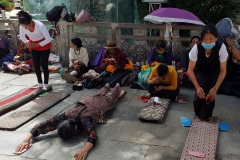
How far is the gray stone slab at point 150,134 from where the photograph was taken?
13.5ft

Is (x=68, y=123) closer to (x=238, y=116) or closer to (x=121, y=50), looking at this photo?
(x=238, y=116)

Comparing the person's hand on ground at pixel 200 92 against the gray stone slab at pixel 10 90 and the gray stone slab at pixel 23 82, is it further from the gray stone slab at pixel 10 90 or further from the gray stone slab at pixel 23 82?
the gray stone slab at pixel 23 82

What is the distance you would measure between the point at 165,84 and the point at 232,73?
154 cm

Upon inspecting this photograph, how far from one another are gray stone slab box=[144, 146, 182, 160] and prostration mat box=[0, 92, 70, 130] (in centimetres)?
221

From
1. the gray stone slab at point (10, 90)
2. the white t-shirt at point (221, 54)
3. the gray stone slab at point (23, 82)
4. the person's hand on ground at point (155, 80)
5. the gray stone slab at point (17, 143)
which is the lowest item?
the gray stone slab at point (17, 143)

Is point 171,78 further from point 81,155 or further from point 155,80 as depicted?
point 81,155

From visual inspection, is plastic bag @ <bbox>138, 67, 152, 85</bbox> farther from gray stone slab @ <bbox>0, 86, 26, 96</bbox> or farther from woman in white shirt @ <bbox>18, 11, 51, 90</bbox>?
gray stone slab @ <bbox>0, 86, 26, 96</bbox>

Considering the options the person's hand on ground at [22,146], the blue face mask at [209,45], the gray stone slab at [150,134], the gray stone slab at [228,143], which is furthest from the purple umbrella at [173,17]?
the person's hand on ground at [22,146]

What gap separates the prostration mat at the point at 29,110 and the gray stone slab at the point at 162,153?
2.21 meters

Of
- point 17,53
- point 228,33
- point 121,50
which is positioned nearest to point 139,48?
point 121,50

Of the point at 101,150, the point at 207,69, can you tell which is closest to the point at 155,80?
the point at 207,69

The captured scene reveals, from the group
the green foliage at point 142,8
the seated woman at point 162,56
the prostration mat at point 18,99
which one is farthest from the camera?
the green foliage at point 142,8

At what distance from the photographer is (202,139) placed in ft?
13.3

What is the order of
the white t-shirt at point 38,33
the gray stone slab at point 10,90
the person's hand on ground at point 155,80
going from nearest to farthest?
the person's hand on ground at point 155,80
the white t-shirt at point 38,33
the gray stone slab at point 10,90
